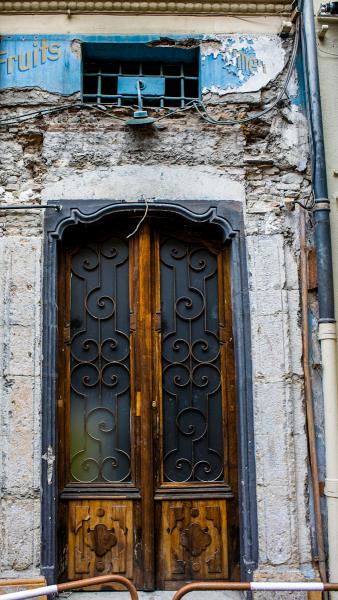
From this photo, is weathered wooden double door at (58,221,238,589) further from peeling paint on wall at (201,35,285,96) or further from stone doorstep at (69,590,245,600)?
peeling paint on wall at (201,35,285,96)

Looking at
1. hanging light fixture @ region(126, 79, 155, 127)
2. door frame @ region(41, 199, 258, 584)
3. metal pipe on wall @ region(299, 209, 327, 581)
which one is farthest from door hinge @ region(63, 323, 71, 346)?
metal pipe on wall @ region(299, 209, 327, 581)

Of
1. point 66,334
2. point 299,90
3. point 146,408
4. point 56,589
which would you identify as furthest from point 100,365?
point 299,90

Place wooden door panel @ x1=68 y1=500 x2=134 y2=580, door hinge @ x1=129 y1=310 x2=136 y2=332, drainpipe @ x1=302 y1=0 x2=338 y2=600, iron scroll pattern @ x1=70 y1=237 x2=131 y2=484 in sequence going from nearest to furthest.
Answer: drainpipe @ x1=302 y1=0 x2=338 y2=600, wooden door panel @ x1=68 y1=500 x2=134 y2=580, iron scroll pattern @ x1=70 y1=237 x2=131 y2=484, door hinge @ x1=129 y1=310 x2=136 y2=332

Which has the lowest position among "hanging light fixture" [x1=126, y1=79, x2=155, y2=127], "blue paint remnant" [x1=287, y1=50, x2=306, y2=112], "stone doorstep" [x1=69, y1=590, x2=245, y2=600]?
"stone doorstep" [x1=69, y1=590, x2=245, y2=600]

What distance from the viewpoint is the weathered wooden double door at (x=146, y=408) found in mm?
4609

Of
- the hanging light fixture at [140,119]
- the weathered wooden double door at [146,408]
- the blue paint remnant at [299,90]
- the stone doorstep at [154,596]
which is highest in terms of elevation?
the blue paint remnant at [299,90]

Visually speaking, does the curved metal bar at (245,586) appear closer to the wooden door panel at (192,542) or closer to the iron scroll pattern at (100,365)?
the wooden door panel at (192,542)

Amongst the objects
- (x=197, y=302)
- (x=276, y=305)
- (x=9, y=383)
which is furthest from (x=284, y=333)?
(x=9, y=383)

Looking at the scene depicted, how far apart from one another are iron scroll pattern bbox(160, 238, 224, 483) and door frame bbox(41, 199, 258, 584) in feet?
0.69

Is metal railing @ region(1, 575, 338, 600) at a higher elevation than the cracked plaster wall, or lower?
lower

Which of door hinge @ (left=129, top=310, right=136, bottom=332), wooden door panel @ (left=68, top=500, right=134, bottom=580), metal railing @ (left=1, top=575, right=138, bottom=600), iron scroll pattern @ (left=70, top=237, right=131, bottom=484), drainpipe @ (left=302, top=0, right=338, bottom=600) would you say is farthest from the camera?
door hinge @ (left=129, top=310, right=136, bottom=332)

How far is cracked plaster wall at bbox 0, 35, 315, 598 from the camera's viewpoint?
175 inches

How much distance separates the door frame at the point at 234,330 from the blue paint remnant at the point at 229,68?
0.99 m

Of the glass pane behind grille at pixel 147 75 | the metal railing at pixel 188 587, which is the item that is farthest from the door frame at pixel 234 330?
the metal railing at pixel 188 587
